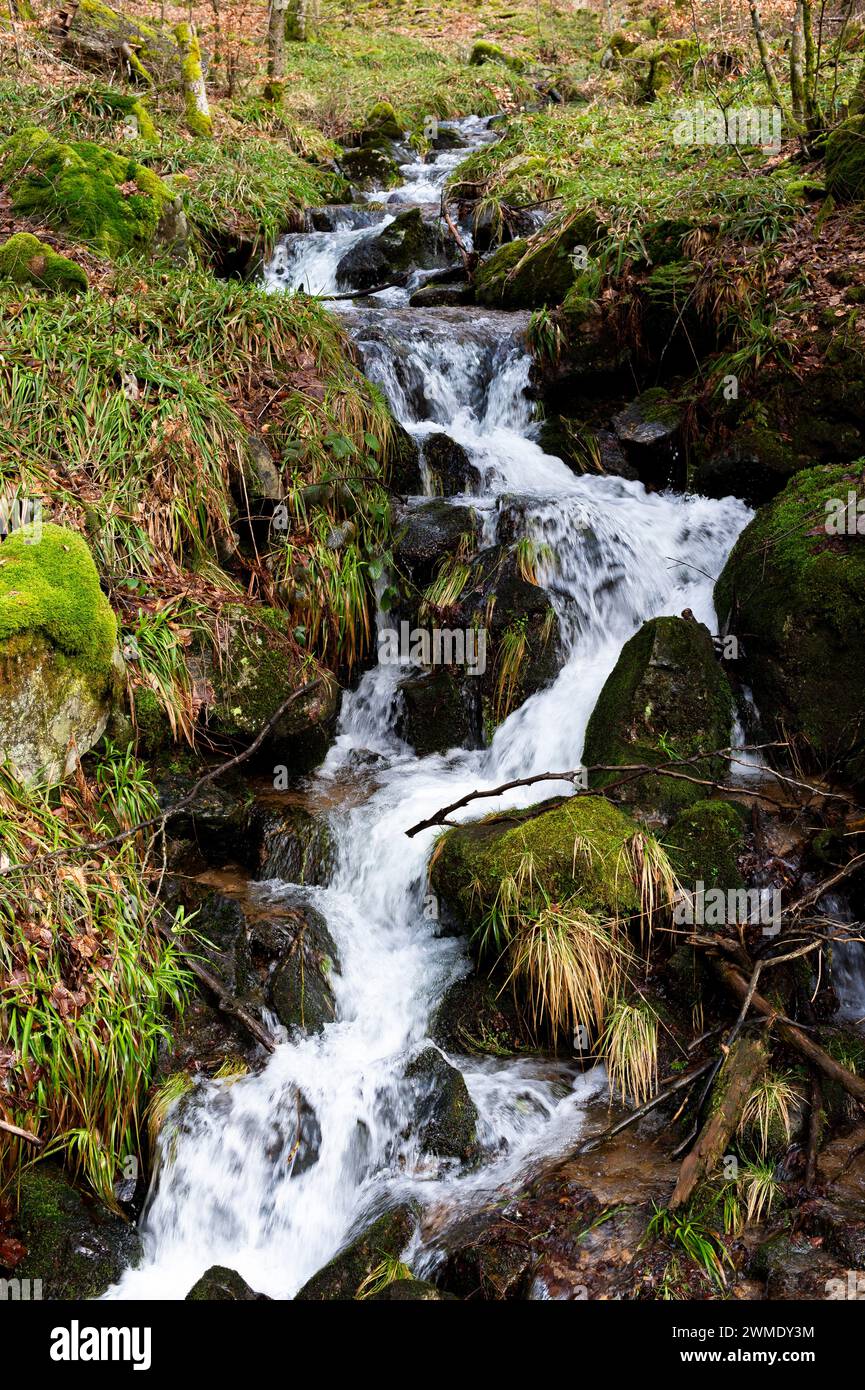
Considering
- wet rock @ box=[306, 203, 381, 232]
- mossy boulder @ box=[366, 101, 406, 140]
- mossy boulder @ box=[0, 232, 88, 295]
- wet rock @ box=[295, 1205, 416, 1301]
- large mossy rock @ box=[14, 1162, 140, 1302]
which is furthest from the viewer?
mossy boulder @ box=[366, 101, 406, 140]

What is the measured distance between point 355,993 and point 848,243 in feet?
23.2

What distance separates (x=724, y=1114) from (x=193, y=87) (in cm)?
1529

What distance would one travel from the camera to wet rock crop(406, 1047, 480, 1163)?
401 cm

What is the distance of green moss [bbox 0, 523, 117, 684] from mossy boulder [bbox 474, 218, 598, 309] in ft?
19.6

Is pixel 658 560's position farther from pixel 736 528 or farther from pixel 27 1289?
pixel 27 1289

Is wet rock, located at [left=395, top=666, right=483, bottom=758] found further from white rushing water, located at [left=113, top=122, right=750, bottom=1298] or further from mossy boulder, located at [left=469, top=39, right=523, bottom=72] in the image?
mossy boulder, located at [left=469, top=39, right=523, bottom=72]

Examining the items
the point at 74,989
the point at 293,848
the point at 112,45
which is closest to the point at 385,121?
the point at 112,45

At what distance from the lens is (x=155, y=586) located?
19.2ft

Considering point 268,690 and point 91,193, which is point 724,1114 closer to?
point 268,690

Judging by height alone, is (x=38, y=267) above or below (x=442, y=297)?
below

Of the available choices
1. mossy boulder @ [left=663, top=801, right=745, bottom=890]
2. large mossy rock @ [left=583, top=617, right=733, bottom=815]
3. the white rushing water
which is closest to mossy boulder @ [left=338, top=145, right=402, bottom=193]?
the white rushing water

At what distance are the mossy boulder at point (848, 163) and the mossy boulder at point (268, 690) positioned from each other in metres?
6.12

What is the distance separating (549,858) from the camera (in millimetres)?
4645

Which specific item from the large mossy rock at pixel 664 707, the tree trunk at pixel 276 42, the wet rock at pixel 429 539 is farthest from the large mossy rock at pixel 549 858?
the tree trunk at pixel 276 42
